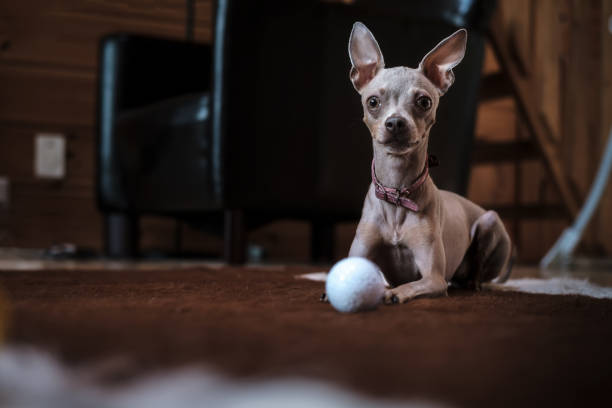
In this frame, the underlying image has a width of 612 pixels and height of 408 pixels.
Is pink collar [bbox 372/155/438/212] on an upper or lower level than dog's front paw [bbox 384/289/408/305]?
upper

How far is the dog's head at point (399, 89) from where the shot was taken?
0.98 m

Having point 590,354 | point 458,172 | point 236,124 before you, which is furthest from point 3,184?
point 590,354

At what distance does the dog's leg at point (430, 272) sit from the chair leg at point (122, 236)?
159 cm

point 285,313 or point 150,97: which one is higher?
point 150,97

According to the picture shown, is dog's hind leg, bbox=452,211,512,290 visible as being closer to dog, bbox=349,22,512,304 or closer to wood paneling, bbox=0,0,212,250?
dog, bbox=349,22,512,304

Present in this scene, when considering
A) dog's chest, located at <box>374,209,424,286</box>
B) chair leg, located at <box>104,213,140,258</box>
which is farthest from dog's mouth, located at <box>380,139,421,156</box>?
chair leg, located at <box>104,213,140,258</box>

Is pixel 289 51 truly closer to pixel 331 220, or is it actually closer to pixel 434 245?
pixel 331 220

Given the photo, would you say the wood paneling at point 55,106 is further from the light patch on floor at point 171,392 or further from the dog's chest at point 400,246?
the light patch on floor at point 171,392

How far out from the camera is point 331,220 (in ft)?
6.60

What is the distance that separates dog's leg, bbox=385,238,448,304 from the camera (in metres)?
1.02

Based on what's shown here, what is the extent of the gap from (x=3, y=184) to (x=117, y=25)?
93 cm

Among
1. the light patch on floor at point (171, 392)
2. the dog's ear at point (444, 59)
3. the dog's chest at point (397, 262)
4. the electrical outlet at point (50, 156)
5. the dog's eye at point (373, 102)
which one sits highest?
the dog's ear at point (444, 59)

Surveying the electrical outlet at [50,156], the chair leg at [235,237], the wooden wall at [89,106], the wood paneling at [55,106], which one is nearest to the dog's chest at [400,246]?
the chair leg at [235,237]

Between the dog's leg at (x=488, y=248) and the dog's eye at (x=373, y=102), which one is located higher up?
the dog's eye at (x=373, y=102)
